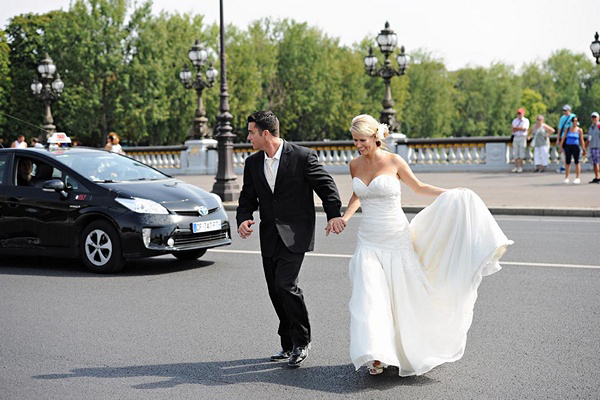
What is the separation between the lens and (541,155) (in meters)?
26.5

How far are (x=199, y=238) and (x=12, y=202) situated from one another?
244 centimetres

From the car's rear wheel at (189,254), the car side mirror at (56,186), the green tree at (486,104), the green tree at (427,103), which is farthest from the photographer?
the green tree at (486,104)

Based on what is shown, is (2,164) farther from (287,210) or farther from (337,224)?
(337,224)

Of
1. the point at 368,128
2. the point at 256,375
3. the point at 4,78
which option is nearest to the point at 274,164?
the point at 368,128

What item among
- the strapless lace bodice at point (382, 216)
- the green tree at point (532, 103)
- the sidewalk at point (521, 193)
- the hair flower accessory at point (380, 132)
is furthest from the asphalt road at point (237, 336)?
the green tree at point (532, 103)

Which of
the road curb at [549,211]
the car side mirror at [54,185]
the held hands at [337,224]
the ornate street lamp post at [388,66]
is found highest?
the ornate street lamp post at [388,66]

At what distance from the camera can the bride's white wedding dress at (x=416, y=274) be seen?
5.35 meters

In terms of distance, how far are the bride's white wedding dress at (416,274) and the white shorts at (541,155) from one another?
21483 mm

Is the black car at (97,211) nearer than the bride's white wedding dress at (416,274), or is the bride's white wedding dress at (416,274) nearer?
the bride's white wedding dress at (416,274)

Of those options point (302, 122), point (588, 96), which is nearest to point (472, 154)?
point (302, 122)

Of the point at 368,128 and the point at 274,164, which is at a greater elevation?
the point at 368,128

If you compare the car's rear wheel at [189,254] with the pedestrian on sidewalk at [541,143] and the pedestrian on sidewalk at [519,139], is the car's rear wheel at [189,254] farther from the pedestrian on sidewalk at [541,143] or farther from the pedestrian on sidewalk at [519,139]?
the pedestrian on sidewalk at [519,139]

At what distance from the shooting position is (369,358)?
5.19 m

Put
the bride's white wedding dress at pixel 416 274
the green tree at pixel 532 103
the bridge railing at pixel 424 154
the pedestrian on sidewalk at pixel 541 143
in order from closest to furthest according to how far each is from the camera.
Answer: the bride's white wedding dress at pixel 416 274
the pedestrian on sidewalk at pixel 541 143
the bridge railing at pixel 424 154
the green tree at pixel 532 103
